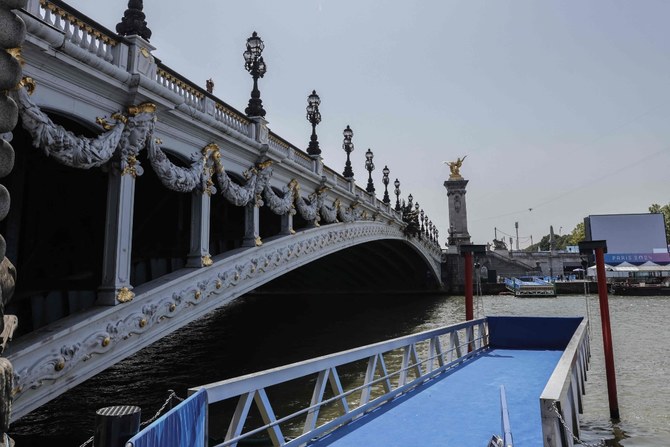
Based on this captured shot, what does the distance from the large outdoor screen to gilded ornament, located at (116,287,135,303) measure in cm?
6788

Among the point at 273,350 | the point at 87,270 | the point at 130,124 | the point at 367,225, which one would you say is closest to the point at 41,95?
the point at 130,124

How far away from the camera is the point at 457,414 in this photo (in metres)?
6.21

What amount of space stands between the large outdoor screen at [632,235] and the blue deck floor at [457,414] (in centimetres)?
6443

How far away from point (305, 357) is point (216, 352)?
4.58 metres

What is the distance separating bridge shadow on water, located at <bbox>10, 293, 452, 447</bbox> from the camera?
1113 centimetres

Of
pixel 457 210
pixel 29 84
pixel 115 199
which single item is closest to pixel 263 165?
pixel 115 199

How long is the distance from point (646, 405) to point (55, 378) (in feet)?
44.4

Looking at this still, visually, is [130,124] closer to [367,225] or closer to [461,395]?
[461,395]

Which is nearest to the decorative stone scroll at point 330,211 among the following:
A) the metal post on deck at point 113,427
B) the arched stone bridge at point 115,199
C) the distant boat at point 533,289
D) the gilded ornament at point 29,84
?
the arched stone bridge at point 115,199

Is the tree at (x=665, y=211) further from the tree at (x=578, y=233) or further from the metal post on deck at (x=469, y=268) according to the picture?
the metal post on deck at (x=469, y=268)

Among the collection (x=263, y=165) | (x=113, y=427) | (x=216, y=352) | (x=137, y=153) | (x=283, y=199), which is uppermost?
(x=263, y=165)

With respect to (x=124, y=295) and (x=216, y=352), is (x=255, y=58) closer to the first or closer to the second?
(x=124, y=295)

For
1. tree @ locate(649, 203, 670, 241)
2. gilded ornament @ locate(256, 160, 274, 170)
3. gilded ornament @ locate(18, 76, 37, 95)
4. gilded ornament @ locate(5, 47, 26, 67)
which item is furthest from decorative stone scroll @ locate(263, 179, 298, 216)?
tree @ locate(649, 203, 670, 241)

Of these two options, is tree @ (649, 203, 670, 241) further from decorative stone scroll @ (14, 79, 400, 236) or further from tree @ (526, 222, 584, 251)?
decorative stone scroll @ (14, 79, 400, 236)
